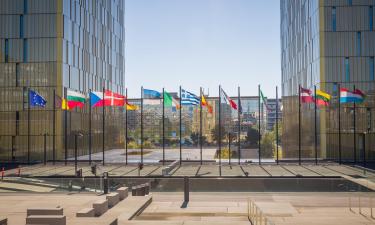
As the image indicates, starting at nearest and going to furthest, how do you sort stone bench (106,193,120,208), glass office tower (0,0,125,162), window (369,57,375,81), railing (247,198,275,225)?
railing (247,198,275,225), stone bench (106,193,120,208), window (369,57,375,81), glass office tower (0,0,125,162)

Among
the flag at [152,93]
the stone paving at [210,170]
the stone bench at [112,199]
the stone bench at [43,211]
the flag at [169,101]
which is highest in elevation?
the flag at [152,93]

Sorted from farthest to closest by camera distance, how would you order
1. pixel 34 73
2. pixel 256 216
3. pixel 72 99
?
pixel 34 73 → pixel 72 99 → pixel 256 216

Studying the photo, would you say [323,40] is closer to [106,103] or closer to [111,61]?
[106,103]

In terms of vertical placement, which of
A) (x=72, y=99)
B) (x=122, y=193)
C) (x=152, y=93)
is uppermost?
(x=152, y=93)

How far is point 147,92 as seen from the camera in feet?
169

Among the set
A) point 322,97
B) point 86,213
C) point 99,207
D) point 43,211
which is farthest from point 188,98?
point 43,211

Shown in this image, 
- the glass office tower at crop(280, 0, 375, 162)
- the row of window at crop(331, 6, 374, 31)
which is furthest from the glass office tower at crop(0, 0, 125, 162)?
the row of window at crop(331, 6, 374, 31)

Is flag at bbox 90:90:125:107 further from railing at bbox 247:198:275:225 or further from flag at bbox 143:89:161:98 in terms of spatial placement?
railing at bbox 247:198:275:225

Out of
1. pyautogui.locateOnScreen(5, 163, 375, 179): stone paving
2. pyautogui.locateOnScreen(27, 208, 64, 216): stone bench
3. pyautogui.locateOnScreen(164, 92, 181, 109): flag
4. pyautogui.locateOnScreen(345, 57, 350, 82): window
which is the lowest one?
pyautogui.locateOnScreen(5, 163, 375, 179): stone paving

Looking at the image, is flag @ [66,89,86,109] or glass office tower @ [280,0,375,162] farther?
glass office tower @ [280,0,375,162]

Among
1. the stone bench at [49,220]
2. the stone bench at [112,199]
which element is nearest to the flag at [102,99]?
the stone bench at [112,199]

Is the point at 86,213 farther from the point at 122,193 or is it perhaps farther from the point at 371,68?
the point at 371,68

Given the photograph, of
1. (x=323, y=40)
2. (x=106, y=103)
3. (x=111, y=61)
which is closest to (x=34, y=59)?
(x=106, y=103)

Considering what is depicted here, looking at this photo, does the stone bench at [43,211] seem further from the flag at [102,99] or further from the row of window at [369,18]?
the row of window at [369,18]
